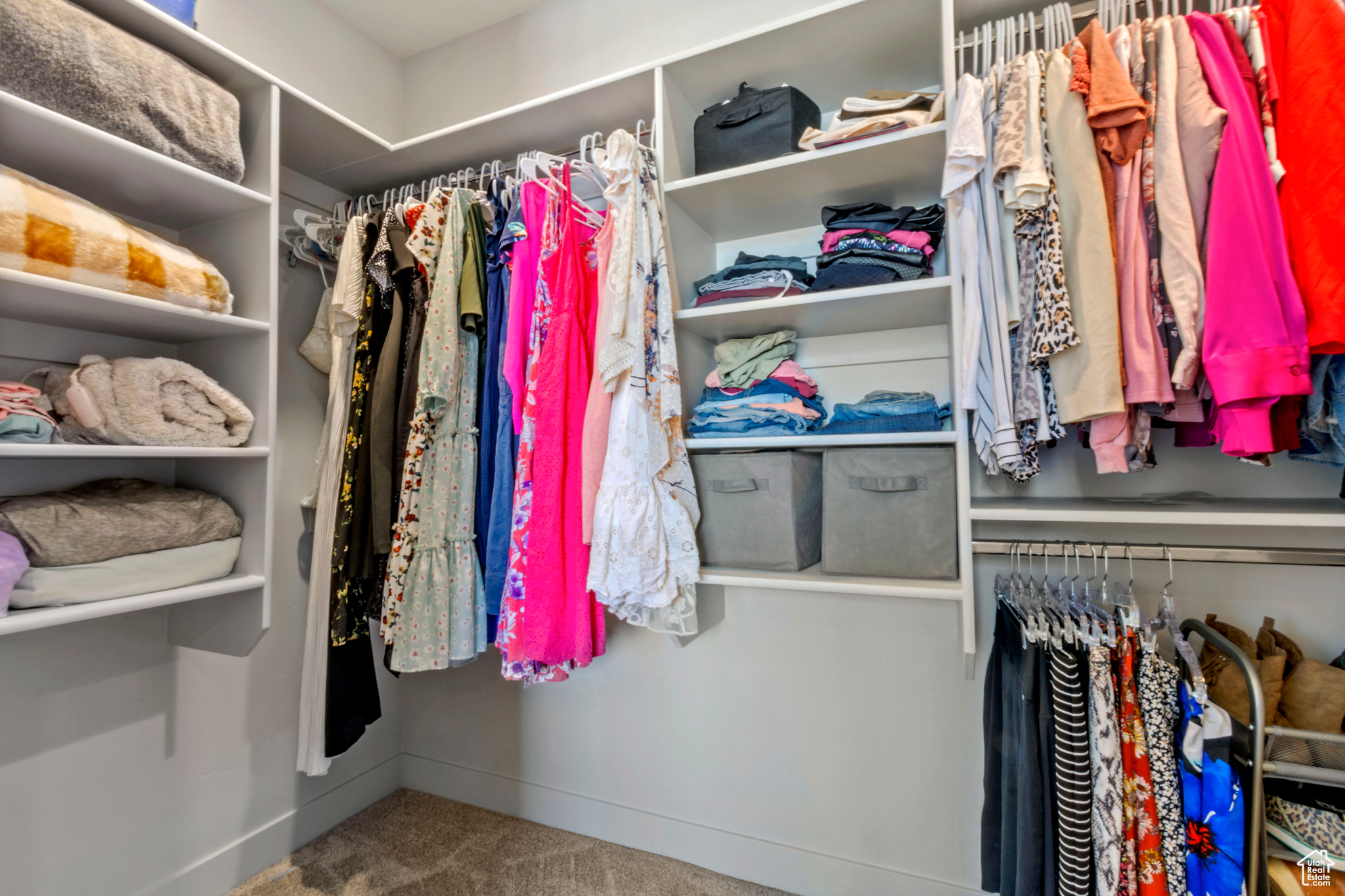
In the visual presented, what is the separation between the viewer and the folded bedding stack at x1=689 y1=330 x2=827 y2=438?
155 cm

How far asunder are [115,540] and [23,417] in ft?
0.95

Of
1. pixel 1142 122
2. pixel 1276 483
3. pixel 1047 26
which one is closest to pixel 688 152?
pixel 1047 26

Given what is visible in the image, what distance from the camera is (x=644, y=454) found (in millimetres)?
1362

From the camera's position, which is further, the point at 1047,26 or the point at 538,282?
the point at 538,282

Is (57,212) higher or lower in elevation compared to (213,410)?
higher

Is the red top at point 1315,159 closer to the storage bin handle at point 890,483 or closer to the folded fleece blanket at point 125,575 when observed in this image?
the storage bin handle at point 890,483

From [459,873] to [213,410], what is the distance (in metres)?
1.47

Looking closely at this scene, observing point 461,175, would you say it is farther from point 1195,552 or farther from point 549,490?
point 1195,552

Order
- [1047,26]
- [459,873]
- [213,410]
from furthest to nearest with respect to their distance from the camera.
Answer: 1. [459,873]
2. [213,410]
3. [1047,26]

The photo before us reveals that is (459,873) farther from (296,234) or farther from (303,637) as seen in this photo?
(296,234)

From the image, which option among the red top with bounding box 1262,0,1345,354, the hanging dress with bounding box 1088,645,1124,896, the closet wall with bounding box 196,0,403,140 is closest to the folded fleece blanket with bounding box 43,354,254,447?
the closet wall with bounding box 196,0,403,140

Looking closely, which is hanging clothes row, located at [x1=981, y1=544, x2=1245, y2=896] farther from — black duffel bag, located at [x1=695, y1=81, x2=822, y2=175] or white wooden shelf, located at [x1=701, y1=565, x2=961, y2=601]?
black duffel bag, located at [x1=695, y1=81, x2=822, y2=175]

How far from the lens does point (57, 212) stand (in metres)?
1.15

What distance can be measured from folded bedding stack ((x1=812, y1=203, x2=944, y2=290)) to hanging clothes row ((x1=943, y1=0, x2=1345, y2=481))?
0.55 feet
